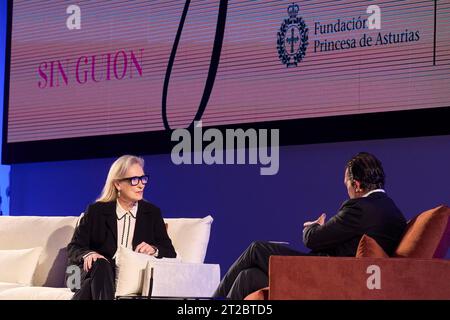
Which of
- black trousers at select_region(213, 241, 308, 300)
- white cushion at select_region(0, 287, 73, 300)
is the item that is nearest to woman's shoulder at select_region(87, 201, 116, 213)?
white cushion at select_region(0, 287, 73, 300)

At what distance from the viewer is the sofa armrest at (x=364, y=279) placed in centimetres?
427

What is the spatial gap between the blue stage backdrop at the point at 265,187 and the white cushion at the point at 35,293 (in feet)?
5.25

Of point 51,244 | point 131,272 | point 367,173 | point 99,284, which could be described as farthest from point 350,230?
point 51,244

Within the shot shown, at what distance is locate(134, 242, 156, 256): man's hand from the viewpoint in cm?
543

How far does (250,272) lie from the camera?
5.18 m

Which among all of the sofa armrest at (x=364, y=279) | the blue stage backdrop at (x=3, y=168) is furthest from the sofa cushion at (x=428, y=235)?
the blue stage backdrop at (x=3, y=168)

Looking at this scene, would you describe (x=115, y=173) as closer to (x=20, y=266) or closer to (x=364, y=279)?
(x=20, y=266)

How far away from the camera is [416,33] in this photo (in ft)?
→ 19.8

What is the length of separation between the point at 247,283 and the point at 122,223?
3.18 feet

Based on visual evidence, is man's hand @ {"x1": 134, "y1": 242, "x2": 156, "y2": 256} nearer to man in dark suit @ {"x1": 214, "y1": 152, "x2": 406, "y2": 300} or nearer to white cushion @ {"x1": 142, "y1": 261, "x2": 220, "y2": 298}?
white cushion @ {"x1": 142, "y1": 261, "x2": 220, "y2": 298}

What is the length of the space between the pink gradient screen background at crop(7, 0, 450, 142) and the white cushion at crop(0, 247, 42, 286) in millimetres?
1585

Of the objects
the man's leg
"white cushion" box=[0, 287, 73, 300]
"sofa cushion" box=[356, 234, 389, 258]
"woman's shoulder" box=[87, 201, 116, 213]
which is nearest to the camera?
"sofa cushion" box=[356, 234, 389, 258]
